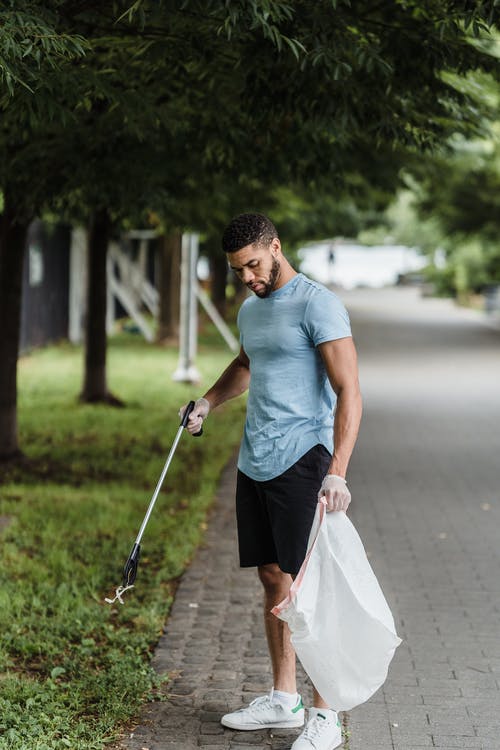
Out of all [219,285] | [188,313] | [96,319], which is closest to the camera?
[96,319]

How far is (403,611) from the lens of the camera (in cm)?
606

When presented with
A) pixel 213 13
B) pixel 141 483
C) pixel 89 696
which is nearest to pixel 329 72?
pixel 213 13

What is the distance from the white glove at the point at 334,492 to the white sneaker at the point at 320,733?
85 cm

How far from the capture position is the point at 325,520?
3.95 meters

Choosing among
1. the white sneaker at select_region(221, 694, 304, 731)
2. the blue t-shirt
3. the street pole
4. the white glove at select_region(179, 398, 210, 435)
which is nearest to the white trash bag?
the blue t-shirt

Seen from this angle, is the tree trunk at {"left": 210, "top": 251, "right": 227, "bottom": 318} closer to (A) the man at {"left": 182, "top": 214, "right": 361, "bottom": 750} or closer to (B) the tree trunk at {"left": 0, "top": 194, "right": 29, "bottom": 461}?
(B) the tree trunk at {"left": 0, "top": 194, "right": 29, "bottom": 461}

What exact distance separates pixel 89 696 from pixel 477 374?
51.1 feet

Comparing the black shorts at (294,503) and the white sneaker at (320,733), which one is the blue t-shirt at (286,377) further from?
the white sneaker at (320,733)

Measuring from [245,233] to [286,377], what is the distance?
0.55 m

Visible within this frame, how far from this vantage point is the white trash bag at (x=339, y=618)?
3889mm

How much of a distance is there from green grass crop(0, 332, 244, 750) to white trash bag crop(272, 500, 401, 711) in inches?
37.3

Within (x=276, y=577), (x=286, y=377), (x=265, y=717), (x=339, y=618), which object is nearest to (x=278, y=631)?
(x=276, y=577)

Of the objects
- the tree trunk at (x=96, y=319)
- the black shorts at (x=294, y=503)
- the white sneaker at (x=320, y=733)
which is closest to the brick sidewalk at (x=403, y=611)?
the white sneaker at (x=320, y=733)

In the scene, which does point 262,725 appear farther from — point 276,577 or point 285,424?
point 285,424
